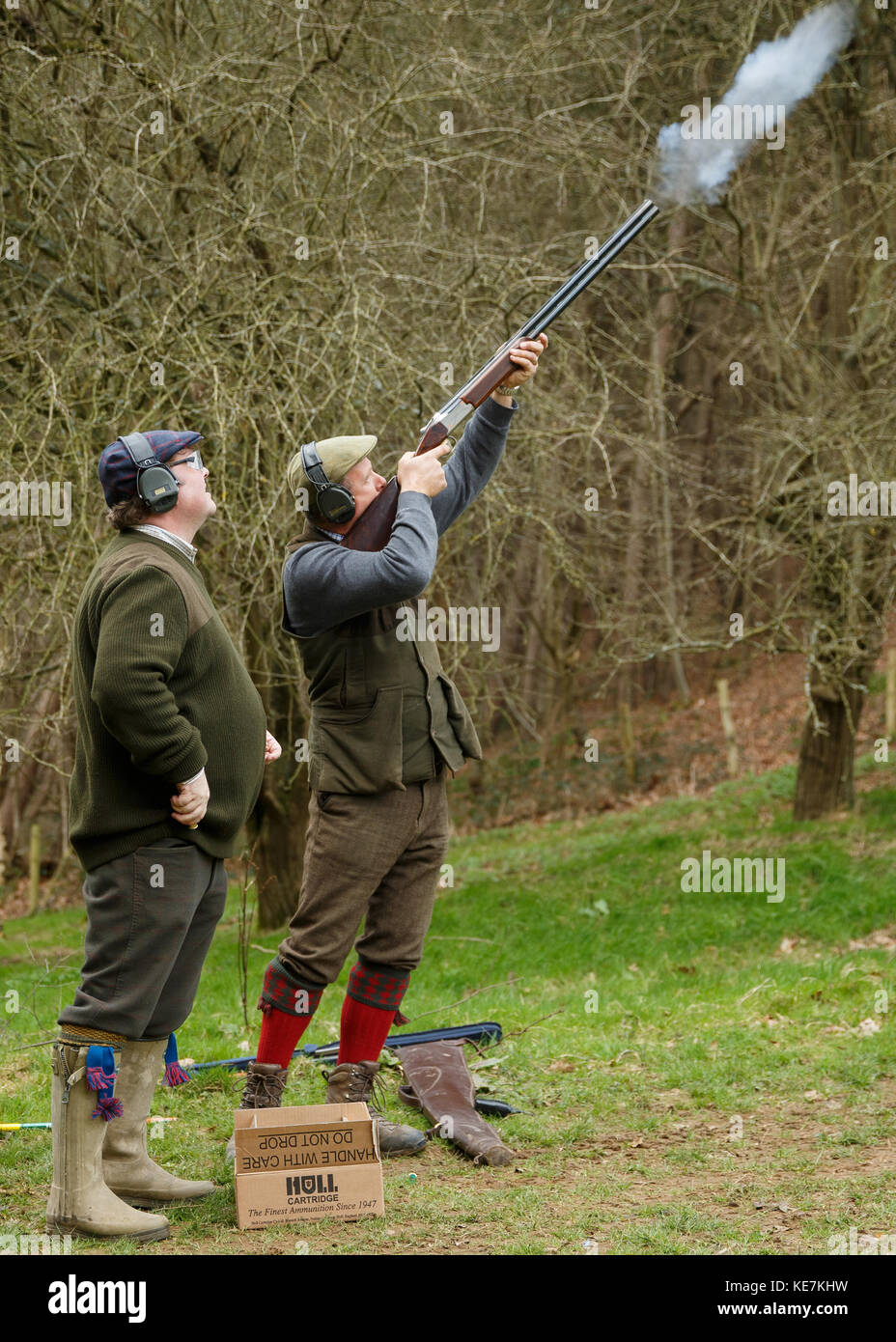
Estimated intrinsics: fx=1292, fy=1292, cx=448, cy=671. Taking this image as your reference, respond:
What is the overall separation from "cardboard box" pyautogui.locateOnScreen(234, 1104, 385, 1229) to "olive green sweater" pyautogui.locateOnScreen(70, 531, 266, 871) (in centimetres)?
84

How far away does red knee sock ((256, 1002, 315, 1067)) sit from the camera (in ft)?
13.9

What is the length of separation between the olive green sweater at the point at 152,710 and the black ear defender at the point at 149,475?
4.6 inches

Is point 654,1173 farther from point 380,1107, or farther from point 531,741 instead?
point 531,741

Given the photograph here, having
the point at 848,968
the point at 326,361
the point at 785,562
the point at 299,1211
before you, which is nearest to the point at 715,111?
the point at 326,361

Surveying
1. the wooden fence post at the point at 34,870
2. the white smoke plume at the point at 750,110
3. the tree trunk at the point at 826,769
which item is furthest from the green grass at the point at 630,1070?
the white smoke plume at the point at 750,110

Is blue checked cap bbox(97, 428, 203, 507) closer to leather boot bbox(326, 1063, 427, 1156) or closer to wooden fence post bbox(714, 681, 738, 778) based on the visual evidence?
leather boot bbox(326, 1063, 427, 1156)

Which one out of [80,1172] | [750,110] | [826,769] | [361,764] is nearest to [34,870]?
[826,769]

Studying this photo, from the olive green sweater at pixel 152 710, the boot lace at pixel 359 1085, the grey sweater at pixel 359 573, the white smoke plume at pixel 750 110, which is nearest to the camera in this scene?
the olive green sweater at pixel 152 710

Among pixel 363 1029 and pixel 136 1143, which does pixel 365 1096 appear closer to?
pixel 363 1029

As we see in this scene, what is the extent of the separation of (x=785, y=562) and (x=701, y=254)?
914cm

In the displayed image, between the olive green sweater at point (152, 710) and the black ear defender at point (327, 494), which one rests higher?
the black ear defender at point (327, 494)

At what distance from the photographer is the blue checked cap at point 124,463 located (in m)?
3.64

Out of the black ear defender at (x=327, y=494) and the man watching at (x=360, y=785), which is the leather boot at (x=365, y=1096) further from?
the black ear defender at (x=327, y=494)

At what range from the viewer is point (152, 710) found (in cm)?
339
